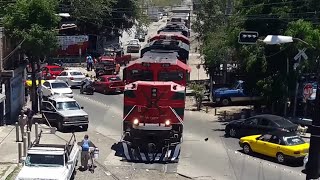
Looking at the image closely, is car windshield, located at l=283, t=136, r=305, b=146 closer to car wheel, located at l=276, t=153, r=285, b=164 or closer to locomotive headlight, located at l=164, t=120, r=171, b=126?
car wheel, located at l=276, t=153, r=285, b=164

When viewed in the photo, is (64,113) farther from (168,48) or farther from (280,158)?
(280,158)

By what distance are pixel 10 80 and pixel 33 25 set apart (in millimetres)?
3429

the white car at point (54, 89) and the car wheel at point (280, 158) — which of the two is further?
the white car at point (54, 89)

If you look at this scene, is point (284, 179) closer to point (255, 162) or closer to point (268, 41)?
point (255, 162)

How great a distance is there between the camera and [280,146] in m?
24.3

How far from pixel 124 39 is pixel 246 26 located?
169 feet

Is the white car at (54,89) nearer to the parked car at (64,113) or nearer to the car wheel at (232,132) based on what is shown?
the parked car at (64,113)

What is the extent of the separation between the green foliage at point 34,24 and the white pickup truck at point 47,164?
13.3m

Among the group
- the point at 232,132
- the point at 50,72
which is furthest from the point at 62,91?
the point at 232,132

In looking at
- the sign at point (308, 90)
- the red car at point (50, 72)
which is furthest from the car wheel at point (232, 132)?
the red car at point (50, 72)

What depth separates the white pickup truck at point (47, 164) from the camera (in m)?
19.2

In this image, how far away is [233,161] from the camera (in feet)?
82.4

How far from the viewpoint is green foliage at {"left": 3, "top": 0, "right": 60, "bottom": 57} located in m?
33.2

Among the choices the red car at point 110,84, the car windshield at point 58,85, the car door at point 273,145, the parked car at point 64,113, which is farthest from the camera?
the red car at point 110,84
